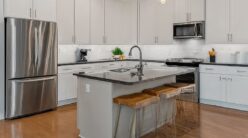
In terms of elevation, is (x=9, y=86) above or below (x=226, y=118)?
above

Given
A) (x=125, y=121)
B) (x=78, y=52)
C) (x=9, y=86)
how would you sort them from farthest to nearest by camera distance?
(x=78, y=52)
(x=9, y=86)
(x=125, y=121)

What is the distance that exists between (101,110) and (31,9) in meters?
2.79

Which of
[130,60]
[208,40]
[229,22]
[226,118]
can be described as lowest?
[226,118]

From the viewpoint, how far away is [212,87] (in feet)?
17.0

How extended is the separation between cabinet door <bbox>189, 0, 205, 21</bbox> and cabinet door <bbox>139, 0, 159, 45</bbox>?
1.12 m

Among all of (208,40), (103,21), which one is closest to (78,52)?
(103,21)

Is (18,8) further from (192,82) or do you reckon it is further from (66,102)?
(192,82)

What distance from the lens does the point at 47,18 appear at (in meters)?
4.86

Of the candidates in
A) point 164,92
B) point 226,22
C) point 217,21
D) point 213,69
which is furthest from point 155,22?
point 164,92

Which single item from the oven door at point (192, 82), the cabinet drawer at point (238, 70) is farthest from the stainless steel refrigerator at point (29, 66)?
the cabinet drawer at point (238, 70)

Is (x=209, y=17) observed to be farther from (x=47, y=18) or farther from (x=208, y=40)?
(x=47, y=18)

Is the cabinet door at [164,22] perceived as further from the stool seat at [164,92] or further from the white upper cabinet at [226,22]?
the stool seat at [164,92]

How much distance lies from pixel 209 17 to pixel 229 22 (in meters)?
0.47

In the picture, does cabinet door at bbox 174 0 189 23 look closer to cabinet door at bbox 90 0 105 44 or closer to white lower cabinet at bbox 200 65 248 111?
white lower cabinet at bbox 200 65 248 111
